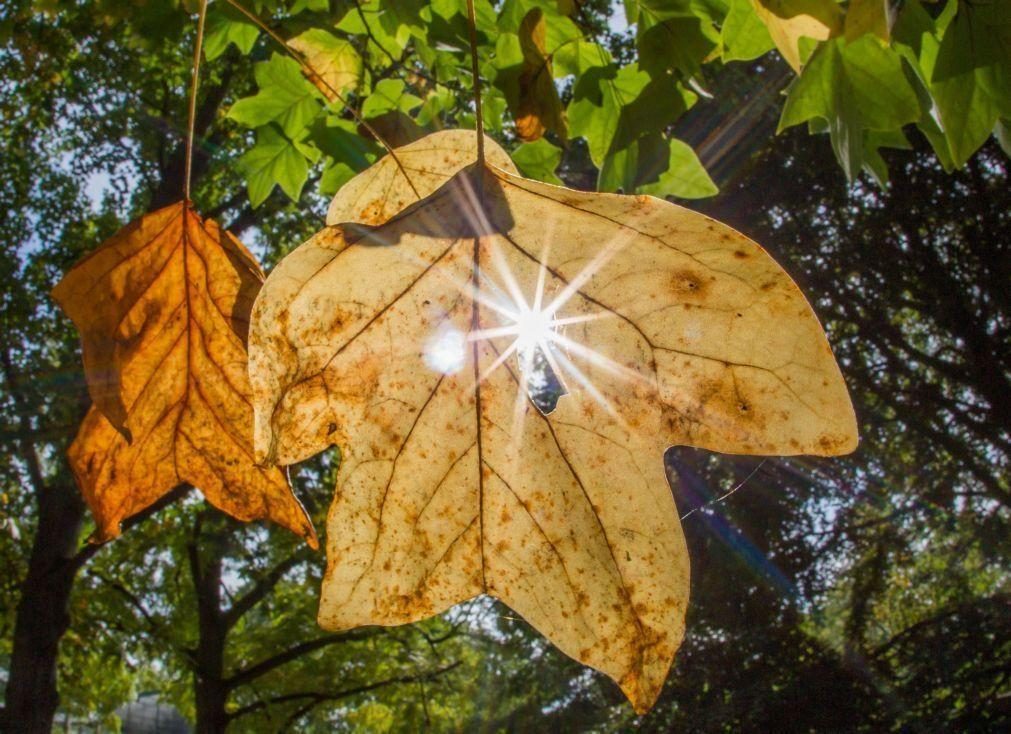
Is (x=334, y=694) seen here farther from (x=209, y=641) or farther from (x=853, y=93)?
(x=853, y=93)

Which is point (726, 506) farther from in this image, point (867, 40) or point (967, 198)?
point (867, 40)

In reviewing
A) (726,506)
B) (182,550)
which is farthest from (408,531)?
(182,550)

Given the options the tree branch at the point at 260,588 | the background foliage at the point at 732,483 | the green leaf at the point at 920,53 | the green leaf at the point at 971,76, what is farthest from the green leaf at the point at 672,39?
the tree branch at the point at 260,588

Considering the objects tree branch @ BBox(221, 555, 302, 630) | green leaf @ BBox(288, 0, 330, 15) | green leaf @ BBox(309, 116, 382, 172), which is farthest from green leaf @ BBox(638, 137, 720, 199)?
tree branch @ BBox(221, 555, 302, 630)

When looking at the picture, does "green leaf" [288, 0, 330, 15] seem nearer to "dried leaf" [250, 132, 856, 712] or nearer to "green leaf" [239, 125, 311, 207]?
"green leaf" [239, 125, 311, 207]

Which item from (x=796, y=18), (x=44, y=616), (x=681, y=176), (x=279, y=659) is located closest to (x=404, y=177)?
(x=796, y=18)
